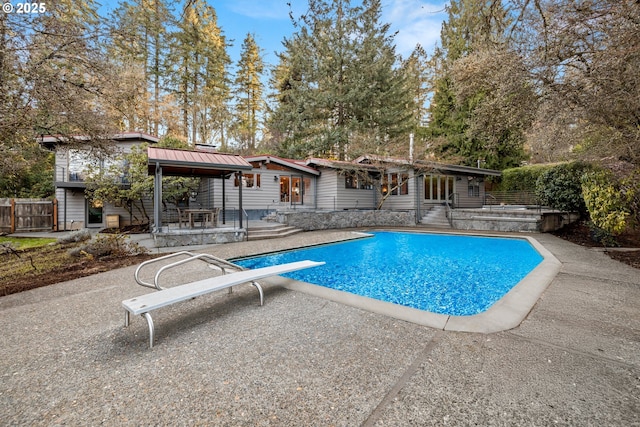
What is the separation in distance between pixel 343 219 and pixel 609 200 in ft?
33.0

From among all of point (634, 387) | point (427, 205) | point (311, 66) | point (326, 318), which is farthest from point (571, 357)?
point (311, 66)

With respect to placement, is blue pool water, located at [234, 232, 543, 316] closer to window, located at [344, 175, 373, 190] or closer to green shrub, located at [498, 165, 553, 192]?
window, located at [344, 175, 373, 190]

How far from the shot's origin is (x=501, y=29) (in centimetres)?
496

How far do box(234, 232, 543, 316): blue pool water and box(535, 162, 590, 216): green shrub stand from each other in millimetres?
2963

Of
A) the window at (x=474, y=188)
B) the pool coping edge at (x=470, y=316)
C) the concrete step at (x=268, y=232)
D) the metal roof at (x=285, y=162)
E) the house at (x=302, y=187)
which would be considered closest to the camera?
the pool coping edge at (x=470, y=316)

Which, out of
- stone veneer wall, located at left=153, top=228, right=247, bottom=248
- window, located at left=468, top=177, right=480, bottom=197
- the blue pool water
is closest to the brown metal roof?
stone veneer wall, located at left=153, top=228, right=247, bottom=248

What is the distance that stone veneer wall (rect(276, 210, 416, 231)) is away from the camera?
13617mm

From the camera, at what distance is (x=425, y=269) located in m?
6.89

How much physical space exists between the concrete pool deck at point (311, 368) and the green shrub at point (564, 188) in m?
9.65

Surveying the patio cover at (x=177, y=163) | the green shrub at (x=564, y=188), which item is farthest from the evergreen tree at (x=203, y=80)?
the green shrub at (x=564, y=188)

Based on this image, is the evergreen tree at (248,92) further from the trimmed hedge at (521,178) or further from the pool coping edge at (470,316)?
the pool coping edge at (470,316)

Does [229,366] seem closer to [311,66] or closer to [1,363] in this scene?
[1,363]

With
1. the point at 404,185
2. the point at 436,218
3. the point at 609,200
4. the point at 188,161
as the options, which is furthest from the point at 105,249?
the point at 436,218

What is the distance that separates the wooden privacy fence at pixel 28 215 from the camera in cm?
1310
